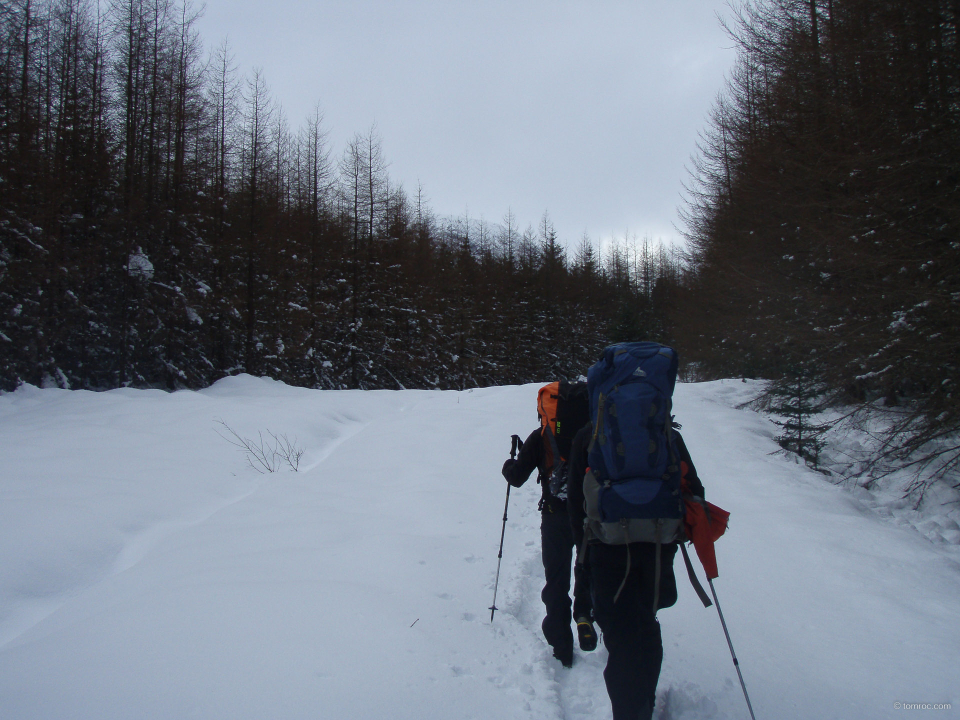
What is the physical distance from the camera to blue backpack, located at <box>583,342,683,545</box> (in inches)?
91.5

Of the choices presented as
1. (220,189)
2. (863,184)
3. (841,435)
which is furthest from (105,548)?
(220,189)

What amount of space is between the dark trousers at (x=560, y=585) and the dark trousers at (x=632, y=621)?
717 mm

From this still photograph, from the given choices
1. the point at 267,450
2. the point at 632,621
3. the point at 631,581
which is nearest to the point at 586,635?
the point at 632,621

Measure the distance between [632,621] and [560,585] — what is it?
0.96 meters

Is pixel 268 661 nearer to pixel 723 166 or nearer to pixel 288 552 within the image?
pixel 288 552

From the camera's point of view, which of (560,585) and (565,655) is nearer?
(565,655)

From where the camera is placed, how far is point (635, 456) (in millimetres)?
2371

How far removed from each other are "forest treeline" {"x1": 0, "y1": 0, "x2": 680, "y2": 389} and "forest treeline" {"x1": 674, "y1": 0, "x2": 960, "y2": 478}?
11334 mm

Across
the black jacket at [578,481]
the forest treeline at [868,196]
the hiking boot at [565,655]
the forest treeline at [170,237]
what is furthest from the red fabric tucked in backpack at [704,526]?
the forest treeline at [170,237]

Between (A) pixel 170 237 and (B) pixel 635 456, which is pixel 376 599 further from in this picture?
(A) pixel 170 237

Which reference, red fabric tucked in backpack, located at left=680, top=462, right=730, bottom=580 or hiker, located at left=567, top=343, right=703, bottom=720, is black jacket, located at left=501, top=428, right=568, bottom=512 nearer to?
hiker, located at left=567, top=343, right=703, bottom=720

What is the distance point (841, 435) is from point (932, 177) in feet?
17.2

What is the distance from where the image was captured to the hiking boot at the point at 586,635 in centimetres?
318

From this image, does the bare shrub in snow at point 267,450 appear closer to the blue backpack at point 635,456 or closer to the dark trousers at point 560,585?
the dark trousers at point 560,585
